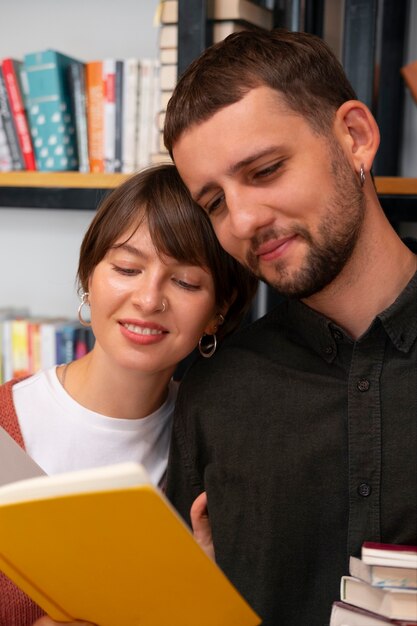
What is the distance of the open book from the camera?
32.5 inches

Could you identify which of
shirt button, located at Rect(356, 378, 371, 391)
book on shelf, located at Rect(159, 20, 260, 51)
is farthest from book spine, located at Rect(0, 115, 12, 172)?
shirt button, located at Rect(356, 378, 371, 391)

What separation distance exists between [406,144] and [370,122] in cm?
95

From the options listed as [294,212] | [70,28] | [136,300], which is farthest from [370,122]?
[70,28]

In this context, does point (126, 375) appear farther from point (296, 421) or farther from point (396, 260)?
point (396, 260)

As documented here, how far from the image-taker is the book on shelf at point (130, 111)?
82.8 inches

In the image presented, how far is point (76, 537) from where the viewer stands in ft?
2.99

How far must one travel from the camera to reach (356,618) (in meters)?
1.04

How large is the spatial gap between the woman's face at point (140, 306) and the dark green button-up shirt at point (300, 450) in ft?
0.29

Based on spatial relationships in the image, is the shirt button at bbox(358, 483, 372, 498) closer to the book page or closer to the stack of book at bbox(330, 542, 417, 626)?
the stack of book at bbox(330, 542, 417, 626)

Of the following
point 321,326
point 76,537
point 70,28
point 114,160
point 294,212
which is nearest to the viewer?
point 76,537

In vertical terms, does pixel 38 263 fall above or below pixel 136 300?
below

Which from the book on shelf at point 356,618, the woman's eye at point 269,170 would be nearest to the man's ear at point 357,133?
the woman's eye at point 269,170

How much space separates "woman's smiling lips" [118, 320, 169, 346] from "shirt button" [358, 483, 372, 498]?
1.31ft

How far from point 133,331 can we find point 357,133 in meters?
0.48
